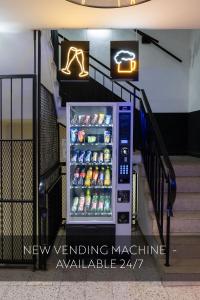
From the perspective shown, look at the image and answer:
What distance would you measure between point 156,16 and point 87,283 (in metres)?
2.77

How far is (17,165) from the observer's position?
5422 millimetres

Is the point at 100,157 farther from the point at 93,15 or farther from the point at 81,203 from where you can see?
the point at 93,15

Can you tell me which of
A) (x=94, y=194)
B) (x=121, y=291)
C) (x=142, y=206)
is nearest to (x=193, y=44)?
(x=142, y=206)

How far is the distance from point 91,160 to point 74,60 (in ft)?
4.06

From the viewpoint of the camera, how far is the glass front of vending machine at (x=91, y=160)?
147 inches

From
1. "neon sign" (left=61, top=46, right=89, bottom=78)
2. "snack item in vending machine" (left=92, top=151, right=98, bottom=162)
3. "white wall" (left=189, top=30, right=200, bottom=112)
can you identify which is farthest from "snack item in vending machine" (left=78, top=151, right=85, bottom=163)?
"white wall" (left=189, top=30, right=200, bottom=112)

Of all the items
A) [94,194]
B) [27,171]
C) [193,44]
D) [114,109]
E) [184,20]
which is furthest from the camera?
[193,44]

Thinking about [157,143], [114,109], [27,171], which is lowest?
[27,171]

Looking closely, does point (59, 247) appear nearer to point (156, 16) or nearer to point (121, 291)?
point (121, 291)

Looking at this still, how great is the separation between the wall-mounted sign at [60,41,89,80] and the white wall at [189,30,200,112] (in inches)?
119

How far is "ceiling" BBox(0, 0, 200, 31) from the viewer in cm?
290

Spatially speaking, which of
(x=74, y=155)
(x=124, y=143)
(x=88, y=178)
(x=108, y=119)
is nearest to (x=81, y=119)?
(x=108, y=119)

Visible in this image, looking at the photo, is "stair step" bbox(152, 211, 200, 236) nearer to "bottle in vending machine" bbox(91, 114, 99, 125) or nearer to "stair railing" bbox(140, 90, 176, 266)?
"stair railing" bbox(140, 90, 176, 266)

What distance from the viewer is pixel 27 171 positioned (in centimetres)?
521
